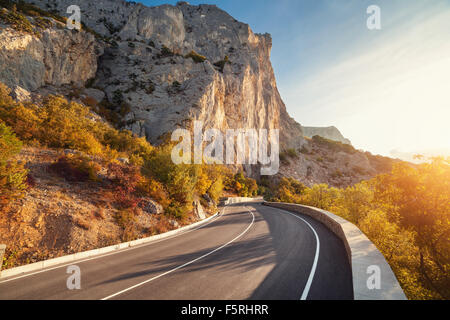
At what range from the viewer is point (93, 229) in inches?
360

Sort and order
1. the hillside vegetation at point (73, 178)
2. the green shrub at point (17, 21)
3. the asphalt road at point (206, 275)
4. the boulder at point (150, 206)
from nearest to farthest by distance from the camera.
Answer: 1. the asphalt road at point (206, 275)
2. the hillside vegetation at point (73, 178)
3. the boulder at point (150, 206)
4. the green shrub at point (17, 21)

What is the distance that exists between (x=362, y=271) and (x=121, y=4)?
297 feet

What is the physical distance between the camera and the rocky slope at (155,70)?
1247 inches

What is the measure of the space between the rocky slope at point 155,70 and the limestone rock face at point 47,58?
0.14 m

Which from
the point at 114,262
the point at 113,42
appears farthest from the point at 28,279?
the point at 113,42

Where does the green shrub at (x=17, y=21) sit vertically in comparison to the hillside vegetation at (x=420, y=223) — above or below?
above

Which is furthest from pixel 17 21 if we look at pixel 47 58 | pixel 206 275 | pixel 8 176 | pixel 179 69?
pixel 206 275

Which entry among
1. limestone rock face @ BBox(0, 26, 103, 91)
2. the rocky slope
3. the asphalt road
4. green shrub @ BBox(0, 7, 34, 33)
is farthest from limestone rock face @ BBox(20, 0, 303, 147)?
the asphalt road

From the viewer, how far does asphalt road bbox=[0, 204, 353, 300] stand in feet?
15.4

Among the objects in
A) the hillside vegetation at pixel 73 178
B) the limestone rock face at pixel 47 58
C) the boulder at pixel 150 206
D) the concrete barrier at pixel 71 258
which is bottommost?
the concrete barrier at pixel 71 258

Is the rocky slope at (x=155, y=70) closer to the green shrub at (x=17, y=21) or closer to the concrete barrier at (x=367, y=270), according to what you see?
the green shrub at (x=17, y=21)

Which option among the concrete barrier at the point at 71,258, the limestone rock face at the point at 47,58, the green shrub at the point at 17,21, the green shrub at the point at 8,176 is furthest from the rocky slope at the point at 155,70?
the concrete barrier at the point at 71,258
